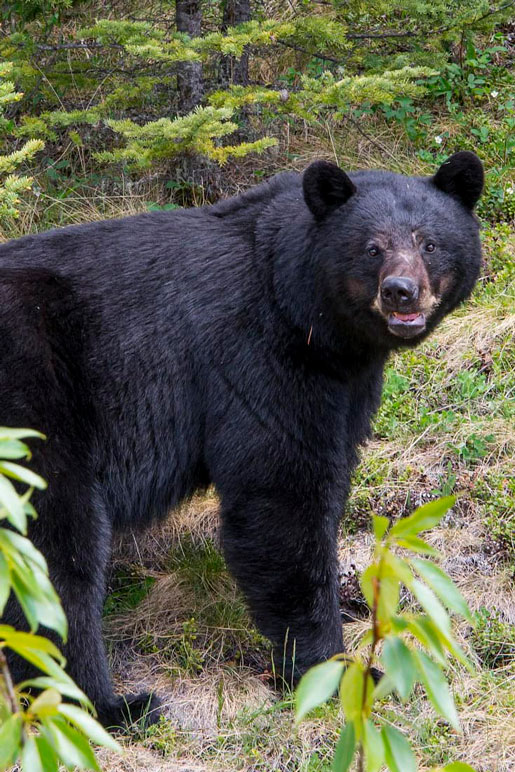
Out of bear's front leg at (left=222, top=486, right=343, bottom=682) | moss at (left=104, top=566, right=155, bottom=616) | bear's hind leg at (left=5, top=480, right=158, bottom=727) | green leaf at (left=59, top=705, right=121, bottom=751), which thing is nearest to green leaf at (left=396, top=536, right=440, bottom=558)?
green leaf at (left=59, top=705, right=121, bottom=751)

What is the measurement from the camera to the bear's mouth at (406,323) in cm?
354

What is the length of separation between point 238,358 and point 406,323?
2.33 feet

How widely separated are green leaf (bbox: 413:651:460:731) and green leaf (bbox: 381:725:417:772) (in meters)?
0.09

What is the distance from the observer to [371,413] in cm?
423

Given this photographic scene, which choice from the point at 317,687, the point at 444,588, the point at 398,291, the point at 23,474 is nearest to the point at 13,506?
the point at 23,474

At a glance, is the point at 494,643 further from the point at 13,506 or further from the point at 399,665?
the point at 13,506

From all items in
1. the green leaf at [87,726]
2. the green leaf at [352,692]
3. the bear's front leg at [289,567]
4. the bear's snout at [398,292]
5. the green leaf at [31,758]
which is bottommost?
the bear's front leg at [289,567]

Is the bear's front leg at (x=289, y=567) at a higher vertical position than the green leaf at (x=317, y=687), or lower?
lower

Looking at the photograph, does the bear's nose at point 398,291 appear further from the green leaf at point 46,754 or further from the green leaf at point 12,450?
the green leaf at point 46,754

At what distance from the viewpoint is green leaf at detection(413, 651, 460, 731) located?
1325 mm

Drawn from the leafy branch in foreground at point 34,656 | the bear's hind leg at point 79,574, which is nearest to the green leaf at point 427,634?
the leafy branch in foreground at point 34,656

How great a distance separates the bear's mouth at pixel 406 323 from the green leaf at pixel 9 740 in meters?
2.50

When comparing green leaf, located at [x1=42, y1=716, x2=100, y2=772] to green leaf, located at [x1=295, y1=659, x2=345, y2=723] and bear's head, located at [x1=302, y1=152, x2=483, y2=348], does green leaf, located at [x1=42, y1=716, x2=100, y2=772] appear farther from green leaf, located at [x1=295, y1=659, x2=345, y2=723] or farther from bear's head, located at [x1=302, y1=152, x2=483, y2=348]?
bear's head, located at [x1=302, y1=152, x2=483, y2=348]

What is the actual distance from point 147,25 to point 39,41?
1700mm
